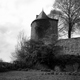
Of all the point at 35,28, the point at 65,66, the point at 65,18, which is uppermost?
the point at 65,18

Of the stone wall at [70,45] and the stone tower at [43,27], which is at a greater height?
the stone tower at [43,27]

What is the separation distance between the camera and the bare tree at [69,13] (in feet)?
89.2

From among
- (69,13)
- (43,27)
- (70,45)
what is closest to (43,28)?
(43,27)

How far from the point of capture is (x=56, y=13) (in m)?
29.2

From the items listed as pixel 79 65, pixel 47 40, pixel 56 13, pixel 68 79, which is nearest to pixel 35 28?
pixel 56 13

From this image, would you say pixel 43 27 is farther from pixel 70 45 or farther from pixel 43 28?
pixel 70 45

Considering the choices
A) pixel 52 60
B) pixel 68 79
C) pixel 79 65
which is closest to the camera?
pixel 68 79

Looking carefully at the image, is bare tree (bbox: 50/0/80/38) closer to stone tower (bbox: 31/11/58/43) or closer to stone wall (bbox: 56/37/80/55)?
stone tower (bbox: 31/11/58/43)

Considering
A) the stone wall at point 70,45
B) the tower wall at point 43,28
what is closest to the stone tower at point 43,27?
the tower wall at point 43,28

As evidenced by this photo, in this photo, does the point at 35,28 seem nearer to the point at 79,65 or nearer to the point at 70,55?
the point at 70,55

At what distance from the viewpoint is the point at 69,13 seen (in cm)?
2798

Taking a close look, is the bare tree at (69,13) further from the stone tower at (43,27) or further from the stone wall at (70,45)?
the stone wall at (70,45)

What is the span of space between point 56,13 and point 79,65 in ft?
45.2

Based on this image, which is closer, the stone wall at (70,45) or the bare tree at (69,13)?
the stone wall at (70,45)
